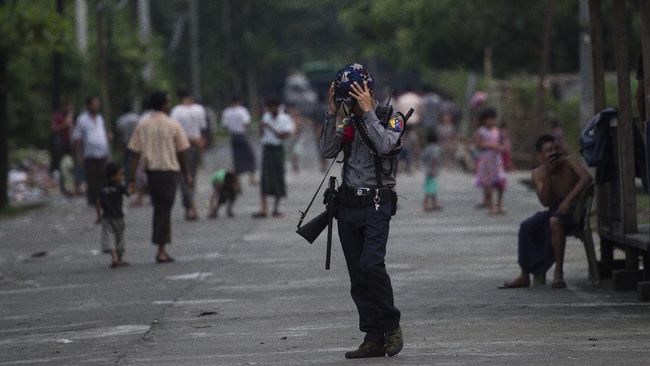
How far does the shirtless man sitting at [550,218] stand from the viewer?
1412 cm

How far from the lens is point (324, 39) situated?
9412cm

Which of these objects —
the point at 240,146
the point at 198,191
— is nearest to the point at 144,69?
the point at 198,191

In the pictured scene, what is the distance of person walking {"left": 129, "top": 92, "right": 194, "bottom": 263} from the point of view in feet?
58.9

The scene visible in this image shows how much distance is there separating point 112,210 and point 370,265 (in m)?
7.78

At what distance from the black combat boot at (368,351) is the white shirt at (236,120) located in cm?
1909

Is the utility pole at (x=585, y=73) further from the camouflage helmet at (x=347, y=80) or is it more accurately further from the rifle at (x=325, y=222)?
the camouflage helmet at (x=347, y=80)

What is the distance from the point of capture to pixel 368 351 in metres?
10.4

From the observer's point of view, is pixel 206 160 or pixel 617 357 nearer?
pixel 617 357

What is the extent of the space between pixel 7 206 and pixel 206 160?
69.3 ft

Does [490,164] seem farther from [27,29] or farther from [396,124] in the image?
[396,124]

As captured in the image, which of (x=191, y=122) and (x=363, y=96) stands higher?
(x=191, y=122)

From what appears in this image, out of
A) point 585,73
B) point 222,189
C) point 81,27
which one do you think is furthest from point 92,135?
point 81,27

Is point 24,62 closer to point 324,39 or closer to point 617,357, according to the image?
point 617,357

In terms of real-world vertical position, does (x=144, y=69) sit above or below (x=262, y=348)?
above
